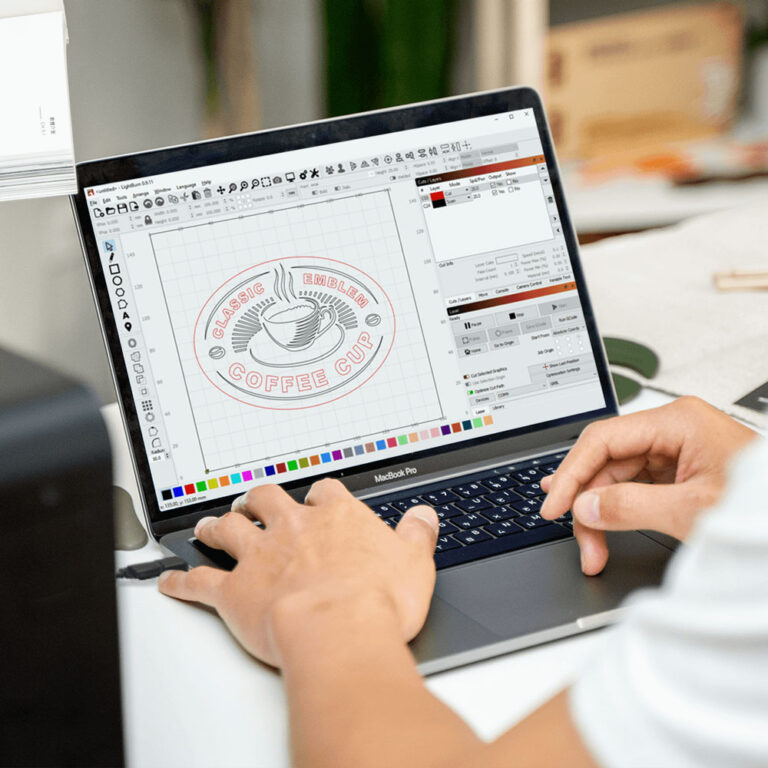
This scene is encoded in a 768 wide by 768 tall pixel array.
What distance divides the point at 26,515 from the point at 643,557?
43 centimetres

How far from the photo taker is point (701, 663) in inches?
10.6

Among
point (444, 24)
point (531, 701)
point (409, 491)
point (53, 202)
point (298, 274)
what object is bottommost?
point (531, 701)

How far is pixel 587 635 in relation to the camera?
573mm

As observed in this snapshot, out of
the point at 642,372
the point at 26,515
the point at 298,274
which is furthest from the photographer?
the point at 642,372

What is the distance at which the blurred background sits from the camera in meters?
1.63

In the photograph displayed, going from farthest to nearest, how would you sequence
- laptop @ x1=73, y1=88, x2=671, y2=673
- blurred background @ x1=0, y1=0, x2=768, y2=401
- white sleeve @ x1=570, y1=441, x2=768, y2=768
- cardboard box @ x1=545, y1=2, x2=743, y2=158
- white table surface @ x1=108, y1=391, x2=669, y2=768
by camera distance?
1. cardboard box @ x1=545, y1=2, x2=743, y2=158
2. blurred background @ x1=0, y1=0, x2=768, y2=401
3. laptop @ x1=73, y1=88, x2=671, y2=673
4. white table surface @ x1=108, y1=391, x2=669, y2=768
5. white sleeve @ x1=570, y1=441, x2=768, y2=768

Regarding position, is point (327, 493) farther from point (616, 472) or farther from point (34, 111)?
point (34, 111)

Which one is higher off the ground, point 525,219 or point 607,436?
point 525,219

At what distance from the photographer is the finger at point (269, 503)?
23.7 inches

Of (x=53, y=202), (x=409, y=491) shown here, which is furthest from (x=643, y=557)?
(x=53, y=202)

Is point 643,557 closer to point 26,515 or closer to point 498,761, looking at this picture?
→ point 498,761

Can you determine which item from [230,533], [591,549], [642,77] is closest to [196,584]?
[230,533]

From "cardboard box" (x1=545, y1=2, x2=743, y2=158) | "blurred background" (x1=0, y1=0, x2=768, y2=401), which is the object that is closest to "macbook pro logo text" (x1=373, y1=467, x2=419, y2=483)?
"blurred background" (x1=0, y1=0, x2=768, y2=401)

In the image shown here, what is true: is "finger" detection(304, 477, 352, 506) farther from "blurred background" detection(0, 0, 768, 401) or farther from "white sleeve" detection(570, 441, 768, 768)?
"blurred background" detection(0, 0, 768, 401)
